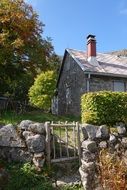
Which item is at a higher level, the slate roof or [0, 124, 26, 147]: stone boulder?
the slate roof

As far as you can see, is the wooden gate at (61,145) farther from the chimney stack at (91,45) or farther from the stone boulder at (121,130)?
the chimney stack at (91,45)

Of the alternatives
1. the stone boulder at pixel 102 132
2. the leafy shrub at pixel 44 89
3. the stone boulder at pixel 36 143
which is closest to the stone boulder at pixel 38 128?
the stone boulder at pixel 36 143

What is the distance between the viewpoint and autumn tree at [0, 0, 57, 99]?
Answer: 74.3 feet

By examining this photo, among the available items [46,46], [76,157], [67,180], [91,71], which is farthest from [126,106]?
[46,46]

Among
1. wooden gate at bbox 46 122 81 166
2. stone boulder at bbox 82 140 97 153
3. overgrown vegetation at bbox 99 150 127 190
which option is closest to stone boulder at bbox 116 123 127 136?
stone boulder at bbox 82 140 97 153

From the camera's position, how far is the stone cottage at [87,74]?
79.0 ft

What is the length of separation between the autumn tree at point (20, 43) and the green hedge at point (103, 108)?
27.9 feet

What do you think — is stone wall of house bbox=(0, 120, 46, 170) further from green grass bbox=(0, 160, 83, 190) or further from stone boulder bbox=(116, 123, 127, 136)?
stone boulder bbox=(116, 123, 127, 136)

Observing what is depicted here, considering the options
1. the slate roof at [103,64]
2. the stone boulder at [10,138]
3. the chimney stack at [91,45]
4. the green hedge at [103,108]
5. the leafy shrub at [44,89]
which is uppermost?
the chimney stack at [91,45]

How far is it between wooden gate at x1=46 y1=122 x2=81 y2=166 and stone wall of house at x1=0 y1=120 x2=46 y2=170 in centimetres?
25

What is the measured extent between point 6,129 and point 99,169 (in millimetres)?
3602

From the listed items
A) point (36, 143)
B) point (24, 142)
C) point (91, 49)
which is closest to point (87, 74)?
point (91, 49)

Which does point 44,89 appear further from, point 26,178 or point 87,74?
point 26,178

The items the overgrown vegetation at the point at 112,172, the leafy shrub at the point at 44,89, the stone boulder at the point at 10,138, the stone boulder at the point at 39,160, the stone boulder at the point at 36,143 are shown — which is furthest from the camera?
the leafy shrub at the point at 44,89
